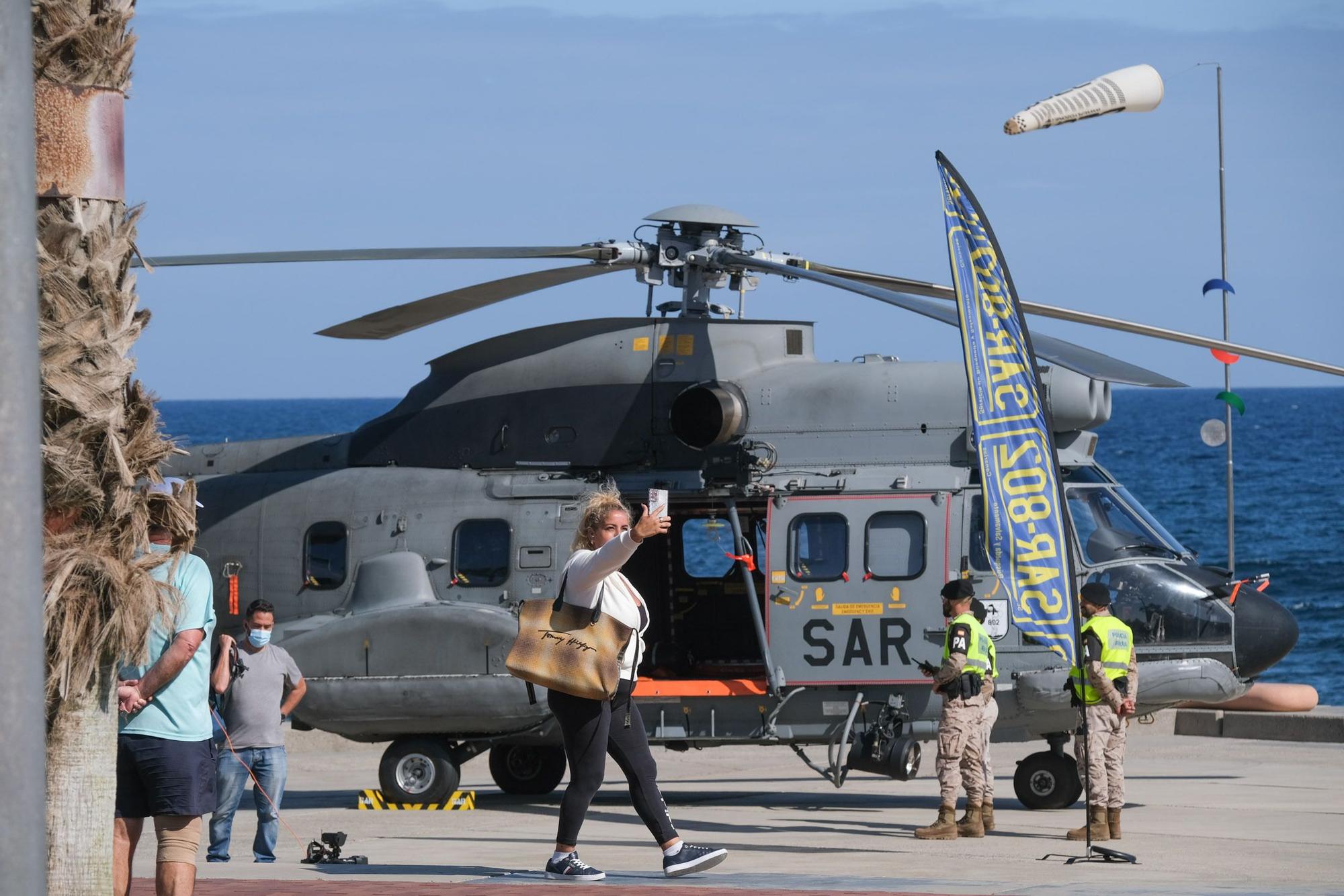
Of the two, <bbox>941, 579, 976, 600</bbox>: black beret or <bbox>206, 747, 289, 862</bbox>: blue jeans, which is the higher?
<bbox>941, 579, 976, 600</bbox>: black beret

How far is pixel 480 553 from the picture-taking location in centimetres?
1300

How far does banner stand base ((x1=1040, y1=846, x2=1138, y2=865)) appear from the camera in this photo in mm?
9328

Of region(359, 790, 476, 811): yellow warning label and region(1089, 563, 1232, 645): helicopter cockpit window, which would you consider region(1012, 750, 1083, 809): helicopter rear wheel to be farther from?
region(359, 790, 476, 811): yellow warning label

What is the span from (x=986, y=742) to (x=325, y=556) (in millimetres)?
5210

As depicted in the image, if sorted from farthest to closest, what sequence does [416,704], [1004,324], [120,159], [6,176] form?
[416,704]
[1004,324]
[120,159]
[6,176]

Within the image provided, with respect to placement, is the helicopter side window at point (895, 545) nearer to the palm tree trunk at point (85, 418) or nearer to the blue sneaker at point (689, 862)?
the blue sneaker at point (689, 862)

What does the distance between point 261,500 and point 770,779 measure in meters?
4.92

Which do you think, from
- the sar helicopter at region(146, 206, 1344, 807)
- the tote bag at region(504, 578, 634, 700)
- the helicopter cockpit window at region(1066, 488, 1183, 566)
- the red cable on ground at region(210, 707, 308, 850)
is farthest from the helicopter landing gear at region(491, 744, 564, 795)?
the tote bag at region(504, 578, 634, 700)

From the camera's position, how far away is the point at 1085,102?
30.6 ft

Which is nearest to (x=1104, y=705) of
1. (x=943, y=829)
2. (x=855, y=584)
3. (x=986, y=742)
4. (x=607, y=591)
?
(x=986, y=742)

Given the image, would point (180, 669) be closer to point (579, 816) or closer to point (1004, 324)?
point (579, 816)

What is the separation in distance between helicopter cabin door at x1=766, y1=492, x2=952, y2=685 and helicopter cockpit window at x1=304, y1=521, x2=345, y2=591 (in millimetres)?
3224

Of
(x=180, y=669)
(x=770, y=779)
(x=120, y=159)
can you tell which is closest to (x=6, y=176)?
(x=120, y=159)

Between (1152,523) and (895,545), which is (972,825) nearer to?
(895,545)
